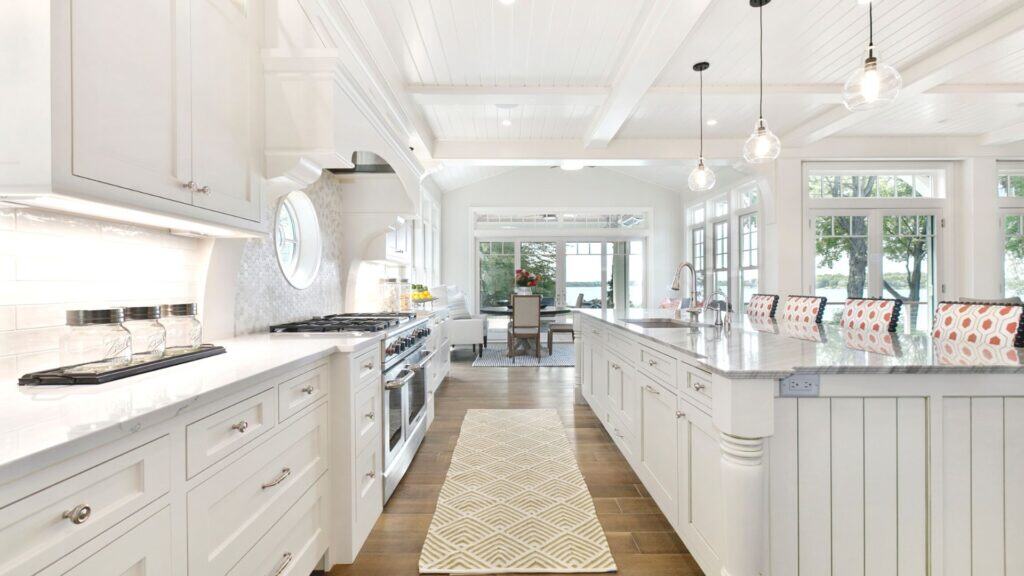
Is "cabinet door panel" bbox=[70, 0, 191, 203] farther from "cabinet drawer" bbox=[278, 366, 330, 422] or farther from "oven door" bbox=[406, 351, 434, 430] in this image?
"oven door" bbox=[406, 351, 434, 430]

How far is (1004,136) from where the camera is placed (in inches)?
194

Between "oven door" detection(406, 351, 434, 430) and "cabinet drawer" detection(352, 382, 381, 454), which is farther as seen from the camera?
"oven door" detection(406, 351, 434, 430)

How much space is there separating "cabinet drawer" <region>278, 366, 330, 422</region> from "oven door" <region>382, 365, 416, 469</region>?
1.68 feet

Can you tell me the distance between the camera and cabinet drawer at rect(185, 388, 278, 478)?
40.3 inches

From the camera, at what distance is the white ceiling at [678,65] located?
275cm

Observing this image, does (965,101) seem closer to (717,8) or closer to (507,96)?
(717,8)

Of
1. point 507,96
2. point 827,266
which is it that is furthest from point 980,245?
point 507,96

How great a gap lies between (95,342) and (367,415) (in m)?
1.02

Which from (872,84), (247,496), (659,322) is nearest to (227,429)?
(247,496)

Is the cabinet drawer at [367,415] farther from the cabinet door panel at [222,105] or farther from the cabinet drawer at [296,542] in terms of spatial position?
the cabinet door panel at [222,105]

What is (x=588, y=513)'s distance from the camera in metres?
2.18

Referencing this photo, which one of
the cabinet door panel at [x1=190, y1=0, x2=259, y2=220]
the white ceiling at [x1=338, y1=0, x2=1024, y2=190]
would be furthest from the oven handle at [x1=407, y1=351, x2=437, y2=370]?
the white ceiling at [x1=338, y1=0, x2=1024, y2=190]

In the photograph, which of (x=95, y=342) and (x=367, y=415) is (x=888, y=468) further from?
(x=95, y=342)

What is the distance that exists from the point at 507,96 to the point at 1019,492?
377 centimetres
